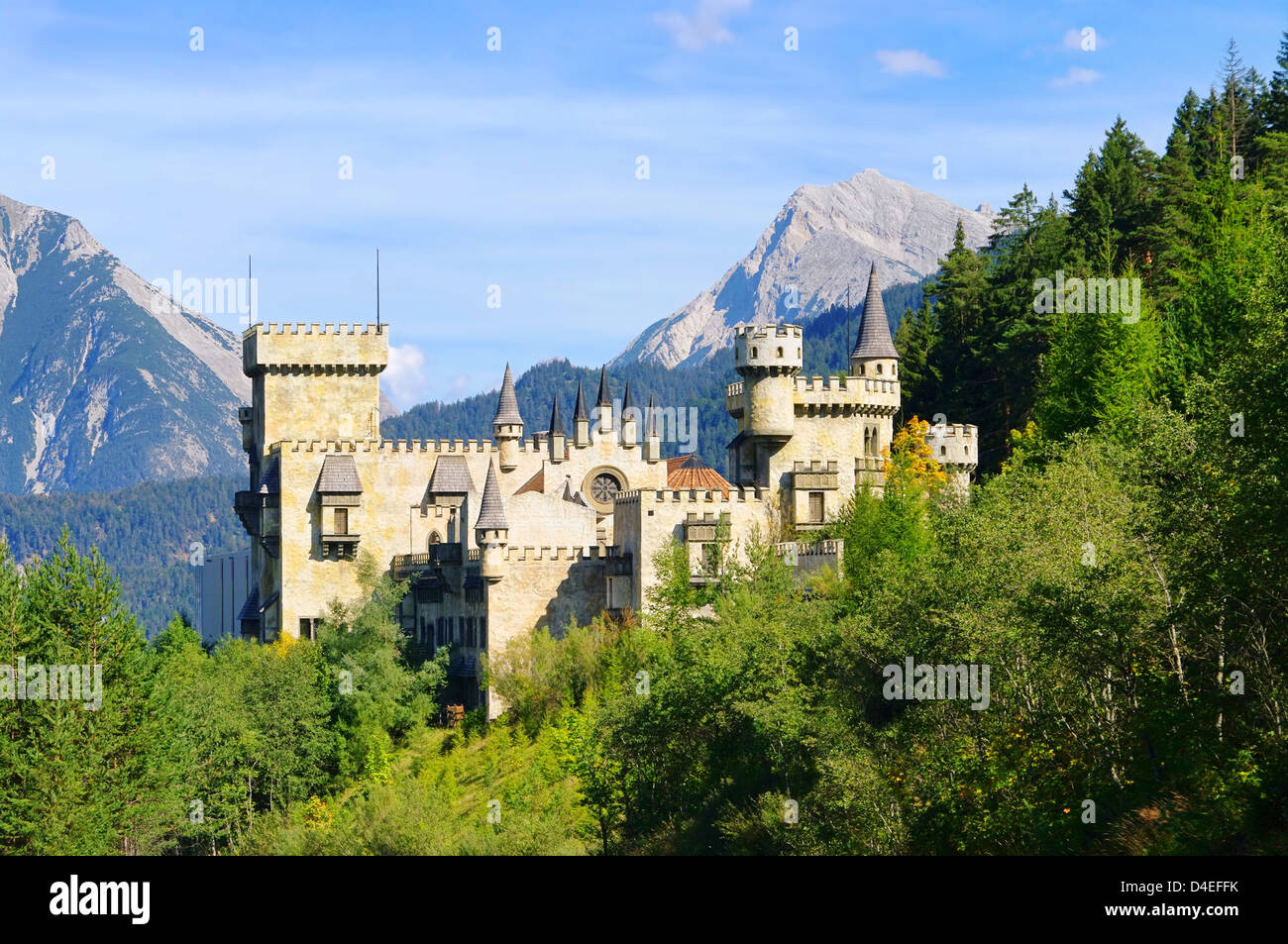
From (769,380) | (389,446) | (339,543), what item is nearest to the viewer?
(769,380)

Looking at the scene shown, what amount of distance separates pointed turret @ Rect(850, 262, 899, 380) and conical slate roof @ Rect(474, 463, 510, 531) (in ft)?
51.6

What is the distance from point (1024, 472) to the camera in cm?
5038

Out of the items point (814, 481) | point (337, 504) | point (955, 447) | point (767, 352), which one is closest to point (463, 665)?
point (337, 504)

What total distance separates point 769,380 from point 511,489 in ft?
54.8

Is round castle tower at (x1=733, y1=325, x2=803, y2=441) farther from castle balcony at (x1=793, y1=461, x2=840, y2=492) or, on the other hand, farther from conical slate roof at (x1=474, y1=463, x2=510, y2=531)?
conical slate roof at (x1=474, y1=463, x2=510, y2=531)

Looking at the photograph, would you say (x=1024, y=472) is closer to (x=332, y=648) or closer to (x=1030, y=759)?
(x=1030, y=759)

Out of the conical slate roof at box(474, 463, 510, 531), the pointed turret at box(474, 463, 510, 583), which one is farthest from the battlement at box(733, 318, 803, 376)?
the pointed turret at box(474, 463, 510, 583)

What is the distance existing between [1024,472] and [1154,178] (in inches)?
1506

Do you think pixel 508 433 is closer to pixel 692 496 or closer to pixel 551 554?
pixel 551 554

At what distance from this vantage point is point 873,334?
2977 inches

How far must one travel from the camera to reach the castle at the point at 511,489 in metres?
68.4

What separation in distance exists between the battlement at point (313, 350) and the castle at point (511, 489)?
8 cm

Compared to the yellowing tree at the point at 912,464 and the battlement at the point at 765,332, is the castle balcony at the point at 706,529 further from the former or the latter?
the battlement at the point at 765,332
